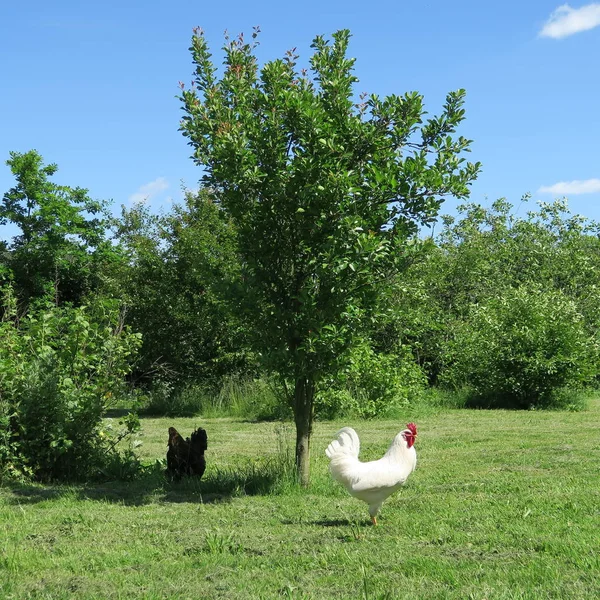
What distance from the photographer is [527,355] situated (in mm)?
19547

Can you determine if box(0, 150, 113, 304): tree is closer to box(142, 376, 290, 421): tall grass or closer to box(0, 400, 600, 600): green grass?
box(142, 376, 290, 421): tall grass

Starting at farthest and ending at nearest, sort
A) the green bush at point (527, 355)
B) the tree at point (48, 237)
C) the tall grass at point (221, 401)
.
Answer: the tree at point (48, 237) → the green bush at point (527, 355) → the tall grass at point (221, 401)

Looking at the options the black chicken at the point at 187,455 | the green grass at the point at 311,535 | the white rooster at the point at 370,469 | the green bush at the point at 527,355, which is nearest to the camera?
the green grass at the point at 311,535

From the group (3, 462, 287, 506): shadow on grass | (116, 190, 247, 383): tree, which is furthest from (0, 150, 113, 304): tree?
(3, 462, 287, 506): shadow on grass

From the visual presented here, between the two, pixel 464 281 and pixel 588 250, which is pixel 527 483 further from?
pixel 588 250

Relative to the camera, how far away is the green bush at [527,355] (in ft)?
63.4

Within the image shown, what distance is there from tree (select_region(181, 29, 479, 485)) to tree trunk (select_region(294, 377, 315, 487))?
14 millimetres

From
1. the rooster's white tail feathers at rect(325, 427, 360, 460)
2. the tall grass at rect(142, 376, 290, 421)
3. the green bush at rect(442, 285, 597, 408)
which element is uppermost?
the green bush at rect(442, 285, 597, 408)

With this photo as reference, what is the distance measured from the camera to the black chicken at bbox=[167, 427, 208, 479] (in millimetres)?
9000

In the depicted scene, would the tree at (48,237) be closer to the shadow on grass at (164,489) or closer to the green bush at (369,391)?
the green bush at (369,391)

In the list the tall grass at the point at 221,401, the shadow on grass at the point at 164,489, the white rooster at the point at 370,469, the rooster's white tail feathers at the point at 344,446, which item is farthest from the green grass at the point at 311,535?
the tall grass at the point at 221,401

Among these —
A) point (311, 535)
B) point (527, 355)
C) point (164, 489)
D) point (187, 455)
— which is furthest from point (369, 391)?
point (311, 535)

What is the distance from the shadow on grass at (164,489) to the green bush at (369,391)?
7.80 metres

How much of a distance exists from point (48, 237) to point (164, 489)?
66.0ft
